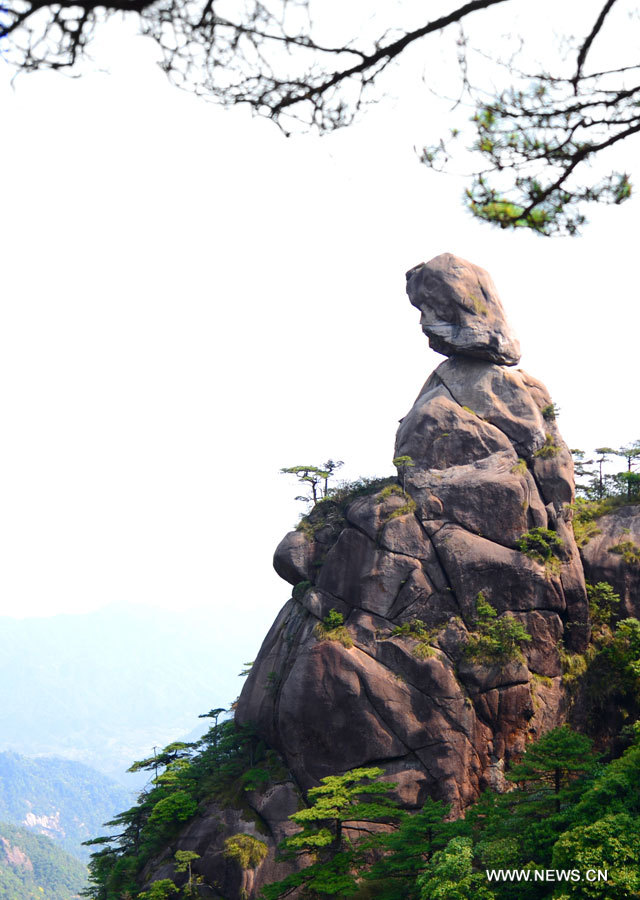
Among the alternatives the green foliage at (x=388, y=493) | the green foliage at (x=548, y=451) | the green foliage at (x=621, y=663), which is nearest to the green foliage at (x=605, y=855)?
the green foliage at (x=621, y=663)

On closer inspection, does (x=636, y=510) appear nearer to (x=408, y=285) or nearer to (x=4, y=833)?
(x=408, y=285)

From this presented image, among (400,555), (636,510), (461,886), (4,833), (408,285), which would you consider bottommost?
(4,833)

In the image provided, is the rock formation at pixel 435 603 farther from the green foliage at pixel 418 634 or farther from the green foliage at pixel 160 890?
the green foliage at pixel 160 890

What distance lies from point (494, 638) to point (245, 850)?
30.6 ft

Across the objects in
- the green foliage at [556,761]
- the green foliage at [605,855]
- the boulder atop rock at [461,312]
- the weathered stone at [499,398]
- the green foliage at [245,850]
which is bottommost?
the green foliage at [245,850]

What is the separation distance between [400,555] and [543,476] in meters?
5.94

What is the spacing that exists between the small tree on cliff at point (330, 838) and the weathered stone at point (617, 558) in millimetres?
10122

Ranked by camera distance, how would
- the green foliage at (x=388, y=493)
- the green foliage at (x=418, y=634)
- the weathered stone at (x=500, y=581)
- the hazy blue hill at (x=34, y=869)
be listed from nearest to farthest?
the green foliage at (x=418, y=634), the weathered stone at (x=500, y=581), the green foliage at (x=388, y=493), the hazy blue hill at (x=34, y=869)

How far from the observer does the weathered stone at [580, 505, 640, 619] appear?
22.2 metres

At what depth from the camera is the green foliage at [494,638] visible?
20547mm

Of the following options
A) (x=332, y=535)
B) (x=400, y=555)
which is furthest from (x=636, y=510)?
(x=332, y=535)

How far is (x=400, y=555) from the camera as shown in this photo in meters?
22.1

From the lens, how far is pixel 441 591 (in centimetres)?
2181

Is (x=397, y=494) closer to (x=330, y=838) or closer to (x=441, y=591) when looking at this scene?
(x=441, y=591)
